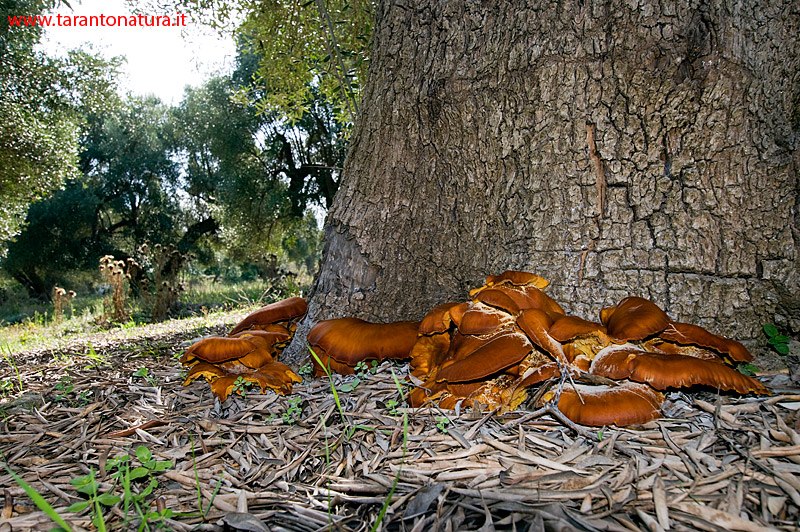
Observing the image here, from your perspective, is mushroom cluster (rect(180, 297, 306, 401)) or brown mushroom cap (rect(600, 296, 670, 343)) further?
mushroom cluster (rect(180, 297, 306, 401))

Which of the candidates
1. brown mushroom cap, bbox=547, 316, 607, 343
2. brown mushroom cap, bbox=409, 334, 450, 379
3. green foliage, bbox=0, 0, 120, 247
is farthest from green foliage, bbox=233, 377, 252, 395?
green foliage, bbox=0, 0, 120, 247

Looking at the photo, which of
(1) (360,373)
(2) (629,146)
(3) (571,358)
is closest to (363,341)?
(1) (360,373)

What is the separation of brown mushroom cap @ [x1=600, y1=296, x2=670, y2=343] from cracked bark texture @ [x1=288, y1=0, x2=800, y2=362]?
0.73 feet

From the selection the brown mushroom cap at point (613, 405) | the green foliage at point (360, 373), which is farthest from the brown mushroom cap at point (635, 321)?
the green foliage at point (360, 373)

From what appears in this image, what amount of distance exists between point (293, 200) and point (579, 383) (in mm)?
14529

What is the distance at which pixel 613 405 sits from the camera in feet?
4.05

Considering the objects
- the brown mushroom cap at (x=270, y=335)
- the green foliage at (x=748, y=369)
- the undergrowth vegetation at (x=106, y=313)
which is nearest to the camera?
the green foliage at (x=748, y=369)

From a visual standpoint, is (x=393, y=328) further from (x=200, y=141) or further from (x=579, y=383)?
(x=200, y=141)

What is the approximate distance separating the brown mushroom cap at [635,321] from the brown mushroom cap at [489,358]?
32 centimetres

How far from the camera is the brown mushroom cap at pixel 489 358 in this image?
1.31m

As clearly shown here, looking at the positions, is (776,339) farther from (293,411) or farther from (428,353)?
(293,411)

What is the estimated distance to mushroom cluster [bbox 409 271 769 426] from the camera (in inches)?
49.3

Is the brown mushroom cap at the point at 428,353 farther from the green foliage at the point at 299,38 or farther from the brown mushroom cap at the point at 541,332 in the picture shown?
the green foliage at the point at 299,38

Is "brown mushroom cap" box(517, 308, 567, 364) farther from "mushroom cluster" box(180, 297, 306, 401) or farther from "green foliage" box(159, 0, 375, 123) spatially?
"green foliage" box(159, 0, 375, 123)
